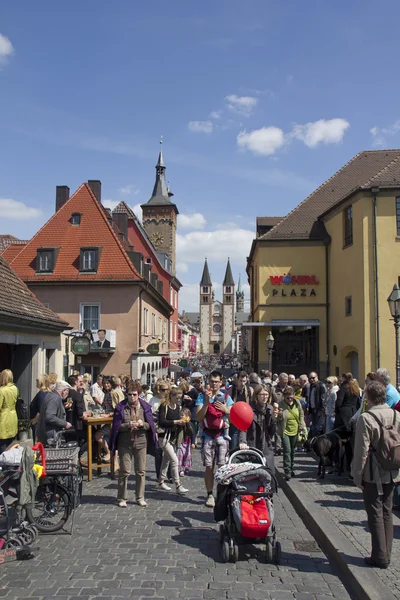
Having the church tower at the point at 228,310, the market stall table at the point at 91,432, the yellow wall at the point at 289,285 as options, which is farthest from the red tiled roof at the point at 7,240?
the church tower at the point at 228,310

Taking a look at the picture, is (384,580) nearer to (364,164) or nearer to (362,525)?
(362,525)

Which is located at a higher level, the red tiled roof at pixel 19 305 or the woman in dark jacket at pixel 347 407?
the red tiled roof at pixel 19 305

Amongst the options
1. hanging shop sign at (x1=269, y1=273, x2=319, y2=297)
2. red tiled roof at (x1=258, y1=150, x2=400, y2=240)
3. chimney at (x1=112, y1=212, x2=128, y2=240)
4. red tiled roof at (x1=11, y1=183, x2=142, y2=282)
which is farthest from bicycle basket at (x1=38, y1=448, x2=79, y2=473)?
chimney at (x1=112, y1=212, x2=128, y2=240)

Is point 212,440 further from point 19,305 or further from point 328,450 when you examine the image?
point 19,305

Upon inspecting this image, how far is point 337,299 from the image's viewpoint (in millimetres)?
30562

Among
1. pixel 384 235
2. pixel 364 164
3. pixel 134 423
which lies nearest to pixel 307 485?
pixel 134 423

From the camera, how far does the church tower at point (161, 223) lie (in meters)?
70.4

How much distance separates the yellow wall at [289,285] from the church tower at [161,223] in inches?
1482

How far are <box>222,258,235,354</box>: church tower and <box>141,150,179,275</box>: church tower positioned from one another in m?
113

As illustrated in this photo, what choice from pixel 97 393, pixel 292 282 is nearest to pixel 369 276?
pixel 292 282

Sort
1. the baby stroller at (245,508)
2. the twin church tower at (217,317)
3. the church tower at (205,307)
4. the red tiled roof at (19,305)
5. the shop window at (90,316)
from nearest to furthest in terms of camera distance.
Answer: the baby stroller at (245,508) → the red tiled roof at (19,305) → the shop window at (90,316) → the twin church tower at (217,317) → the church tower at (205,307)

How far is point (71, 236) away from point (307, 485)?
23.7 m

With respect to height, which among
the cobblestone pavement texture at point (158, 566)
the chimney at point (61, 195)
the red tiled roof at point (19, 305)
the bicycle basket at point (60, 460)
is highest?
the chimney at point (61, 195)

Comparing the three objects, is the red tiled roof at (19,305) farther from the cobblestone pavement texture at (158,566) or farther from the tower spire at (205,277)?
the tower spire at (205,277)
